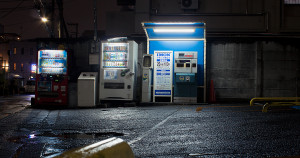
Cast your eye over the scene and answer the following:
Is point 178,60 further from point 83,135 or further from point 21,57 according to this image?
point 21,57

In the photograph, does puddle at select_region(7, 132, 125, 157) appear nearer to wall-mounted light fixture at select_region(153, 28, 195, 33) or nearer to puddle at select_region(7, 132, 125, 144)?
puddle at select_region(7, 132, 125, 144)

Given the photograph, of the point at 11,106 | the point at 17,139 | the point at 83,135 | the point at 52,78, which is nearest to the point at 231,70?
the point at 52,78

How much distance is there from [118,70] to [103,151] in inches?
375

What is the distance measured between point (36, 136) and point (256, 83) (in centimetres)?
1080

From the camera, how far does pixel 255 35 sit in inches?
537

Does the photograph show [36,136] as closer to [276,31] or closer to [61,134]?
[61,134]

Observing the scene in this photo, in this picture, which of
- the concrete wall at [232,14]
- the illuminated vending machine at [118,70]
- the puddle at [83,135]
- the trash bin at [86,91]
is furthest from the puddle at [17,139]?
the concrete wall at [232,14]

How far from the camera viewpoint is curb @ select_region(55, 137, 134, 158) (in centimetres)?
232

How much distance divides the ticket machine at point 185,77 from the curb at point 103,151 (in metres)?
9.59

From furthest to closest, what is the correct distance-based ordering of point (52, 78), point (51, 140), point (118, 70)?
point (52, 78) → point (118, 70) → point (51, 140)

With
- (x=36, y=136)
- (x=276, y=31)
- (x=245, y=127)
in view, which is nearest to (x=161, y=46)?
(x=276, y=31)

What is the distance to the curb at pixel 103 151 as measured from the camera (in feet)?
7.61

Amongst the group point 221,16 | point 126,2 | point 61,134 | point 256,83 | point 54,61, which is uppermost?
point 126,2

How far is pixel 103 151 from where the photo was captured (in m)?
2.45
